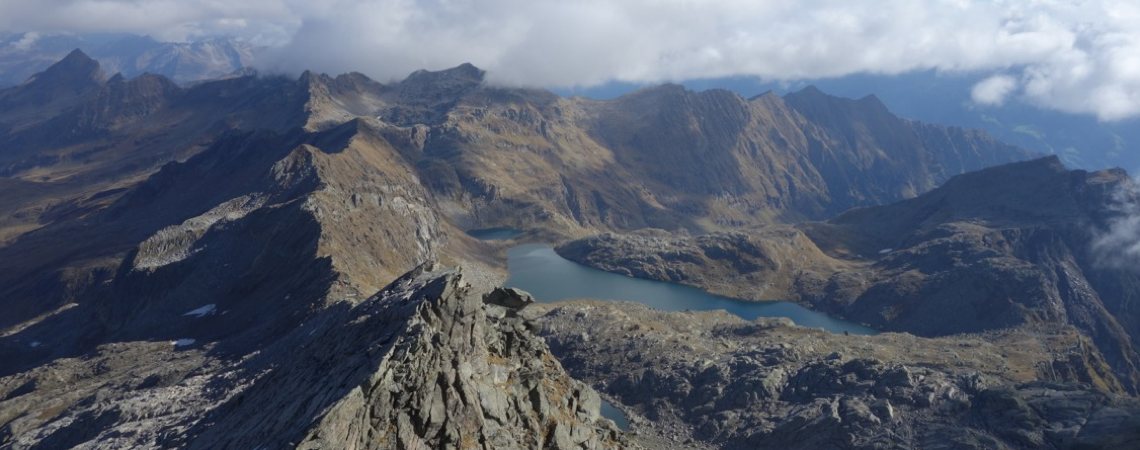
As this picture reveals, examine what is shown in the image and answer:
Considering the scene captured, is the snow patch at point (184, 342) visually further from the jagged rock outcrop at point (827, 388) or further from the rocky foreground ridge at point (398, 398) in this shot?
the jagged rock outcrop at point (827, 388)

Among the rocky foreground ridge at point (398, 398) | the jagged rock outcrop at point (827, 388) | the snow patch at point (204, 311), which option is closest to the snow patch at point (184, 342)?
the snow patch at point (204, 311)

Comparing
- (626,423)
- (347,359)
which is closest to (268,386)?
(347,359)

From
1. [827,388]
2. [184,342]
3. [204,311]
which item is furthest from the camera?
[204,311]

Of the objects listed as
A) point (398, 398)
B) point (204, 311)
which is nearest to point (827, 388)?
point (398, 398)

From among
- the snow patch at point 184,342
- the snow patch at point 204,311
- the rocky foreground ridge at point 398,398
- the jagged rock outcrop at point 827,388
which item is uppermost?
the rocky foreground ridge at point 398,398

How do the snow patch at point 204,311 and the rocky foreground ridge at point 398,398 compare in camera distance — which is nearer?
the rocky foreground ridge at point 398,398

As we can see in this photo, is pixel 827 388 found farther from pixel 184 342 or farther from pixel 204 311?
pixel 204 311
